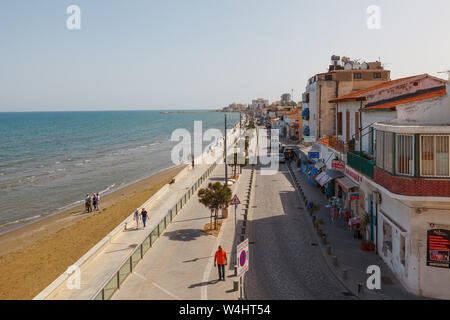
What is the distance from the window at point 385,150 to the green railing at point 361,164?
2.52 ft

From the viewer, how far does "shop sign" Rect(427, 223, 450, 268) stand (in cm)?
1112

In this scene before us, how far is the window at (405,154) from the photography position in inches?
435

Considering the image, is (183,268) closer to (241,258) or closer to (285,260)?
(285,260)

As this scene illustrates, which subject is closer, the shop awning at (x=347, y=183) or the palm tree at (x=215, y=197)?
the shop awning at (x=347, y=183)

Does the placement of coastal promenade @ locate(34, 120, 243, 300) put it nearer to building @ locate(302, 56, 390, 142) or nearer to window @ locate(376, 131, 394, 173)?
window @ locate(376, 131, 394, 173)

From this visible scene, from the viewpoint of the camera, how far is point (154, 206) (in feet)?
A: 86.3

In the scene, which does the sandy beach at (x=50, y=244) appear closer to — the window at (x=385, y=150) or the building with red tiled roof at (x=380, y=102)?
the window at (x=385, y=150)

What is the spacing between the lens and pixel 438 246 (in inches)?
441

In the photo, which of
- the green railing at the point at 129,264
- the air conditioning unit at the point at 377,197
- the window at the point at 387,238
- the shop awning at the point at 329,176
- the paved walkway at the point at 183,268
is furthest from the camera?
the shop awning at the point at 329,176

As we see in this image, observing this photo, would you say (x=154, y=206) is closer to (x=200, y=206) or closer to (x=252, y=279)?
(x=200, y=206)

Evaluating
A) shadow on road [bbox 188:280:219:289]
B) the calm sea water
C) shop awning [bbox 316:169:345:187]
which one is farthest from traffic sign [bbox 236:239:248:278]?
the calm sea water

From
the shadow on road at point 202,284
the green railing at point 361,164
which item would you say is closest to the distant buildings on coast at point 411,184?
the green railing at point 361,164
